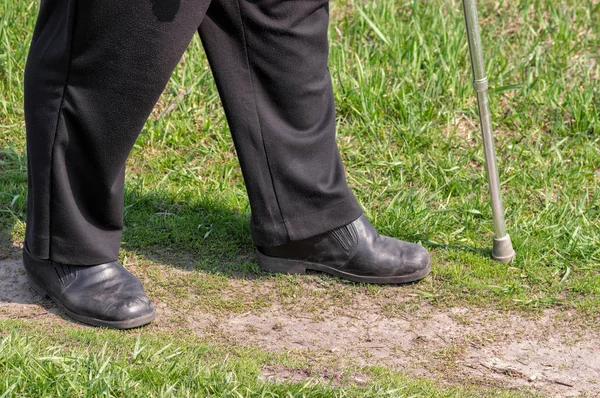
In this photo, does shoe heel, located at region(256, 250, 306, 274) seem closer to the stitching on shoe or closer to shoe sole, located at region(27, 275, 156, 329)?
the stitching on shoe

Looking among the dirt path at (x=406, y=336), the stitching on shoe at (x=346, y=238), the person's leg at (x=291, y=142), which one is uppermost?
the person's leg at (x=291, y=142)

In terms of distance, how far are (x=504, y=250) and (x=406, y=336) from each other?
654mm

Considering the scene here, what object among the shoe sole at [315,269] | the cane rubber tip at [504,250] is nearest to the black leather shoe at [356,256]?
the shoe sole at [315,269]

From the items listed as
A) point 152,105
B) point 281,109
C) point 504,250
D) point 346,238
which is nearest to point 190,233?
point 346,238

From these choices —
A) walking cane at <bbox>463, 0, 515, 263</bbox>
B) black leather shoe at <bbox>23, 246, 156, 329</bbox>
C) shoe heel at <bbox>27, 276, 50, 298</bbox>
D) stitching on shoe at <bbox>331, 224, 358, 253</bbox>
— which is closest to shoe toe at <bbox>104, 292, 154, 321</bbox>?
black leather shoe at <bbox>23, 246, 156, 329</bbox>

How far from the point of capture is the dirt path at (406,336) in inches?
105

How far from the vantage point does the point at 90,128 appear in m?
2.62

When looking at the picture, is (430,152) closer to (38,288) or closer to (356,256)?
(356,256)

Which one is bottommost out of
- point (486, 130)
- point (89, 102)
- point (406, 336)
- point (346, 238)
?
point (406, 336)

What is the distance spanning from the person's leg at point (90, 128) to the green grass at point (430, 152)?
0.30 m

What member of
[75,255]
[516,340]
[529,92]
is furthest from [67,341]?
[529,92]

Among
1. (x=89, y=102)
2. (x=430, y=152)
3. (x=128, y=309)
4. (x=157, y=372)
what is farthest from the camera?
(x=430, y=152)

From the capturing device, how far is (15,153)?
13.2 feet

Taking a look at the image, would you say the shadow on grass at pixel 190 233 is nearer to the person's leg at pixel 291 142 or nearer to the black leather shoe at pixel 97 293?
the person's leg at pixel 291 142
